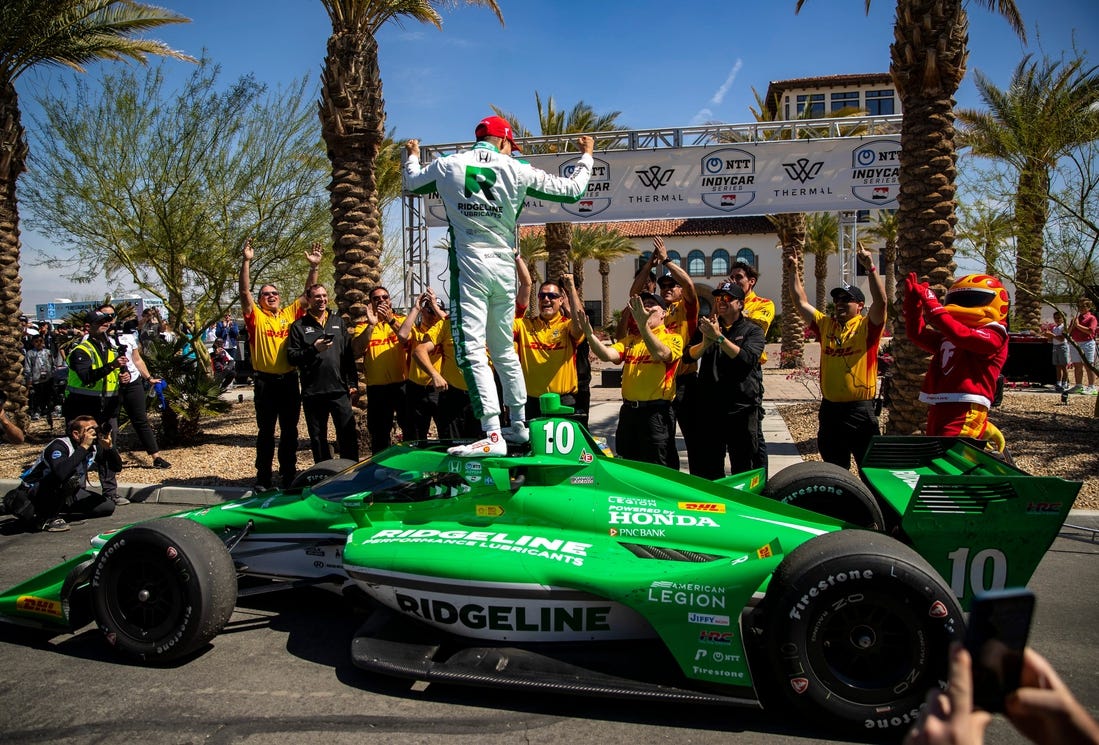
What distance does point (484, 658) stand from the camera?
3.56m

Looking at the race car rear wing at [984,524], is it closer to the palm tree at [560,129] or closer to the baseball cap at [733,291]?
the baseball cap at [733,291]

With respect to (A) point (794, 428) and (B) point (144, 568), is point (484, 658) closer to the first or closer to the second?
(B) point (144, 568)

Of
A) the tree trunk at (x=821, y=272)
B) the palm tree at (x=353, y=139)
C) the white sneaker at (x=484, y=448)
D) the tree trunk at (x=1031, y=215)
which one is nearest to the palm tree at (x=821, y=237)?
the tree trunk at (x=821, y=272)

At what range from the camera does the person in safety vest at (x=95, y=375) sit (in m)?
8.45

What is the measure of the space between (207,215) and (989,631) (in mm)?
13066

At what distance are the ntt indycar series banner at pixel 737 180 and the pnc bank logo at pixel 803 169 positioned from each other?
0.04ft

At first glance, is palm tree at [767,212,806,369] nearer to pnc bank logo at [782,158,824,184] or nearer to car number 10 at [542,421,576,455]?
pnc bank logo at [782,158,824,184]

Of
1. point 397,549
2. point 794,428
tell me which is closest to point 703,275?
point 794,428

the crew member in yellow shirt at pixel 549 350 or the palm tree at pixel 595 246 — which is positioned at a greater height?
the palm tree at pixel 595 246

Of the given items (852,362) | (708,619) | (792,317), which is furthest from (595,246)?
(708,619)

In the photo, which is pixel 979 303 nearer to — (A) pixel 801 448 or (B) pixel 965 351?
(B) pixel 965 351

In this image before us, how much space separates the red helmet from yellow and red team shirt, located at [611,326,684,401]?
1906 millimetres

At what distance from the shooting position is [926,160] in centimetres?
896

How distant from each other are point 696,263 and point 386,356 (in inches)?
1810
